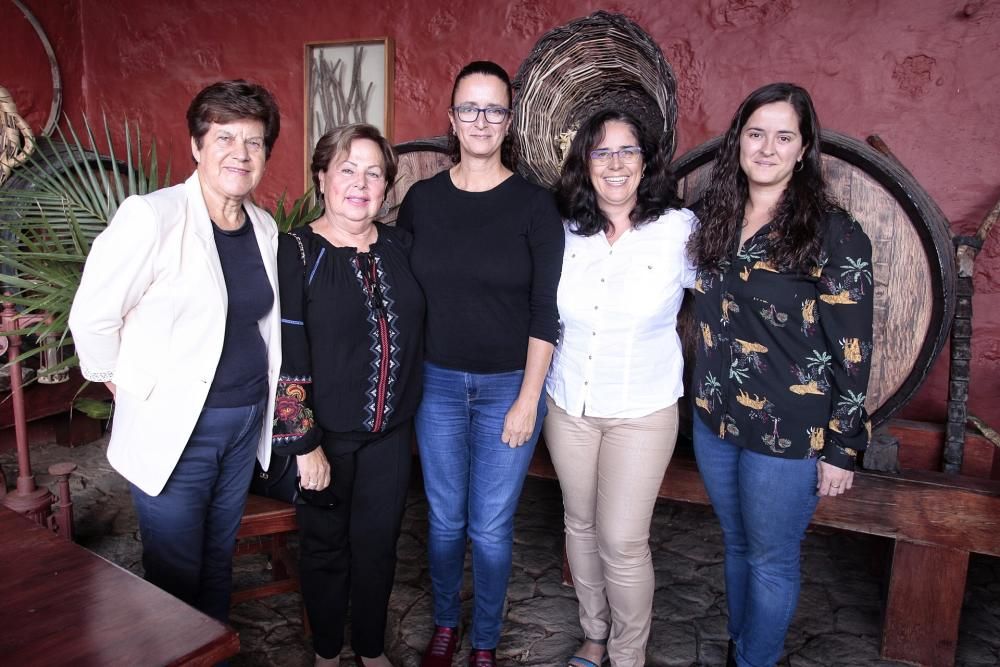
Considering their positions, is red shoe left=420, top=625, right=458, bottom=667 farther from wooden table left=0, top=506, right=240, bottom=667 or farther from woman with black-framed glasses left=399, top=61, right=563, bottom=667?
wooden table left=0, top=506, right=240, bottom=667

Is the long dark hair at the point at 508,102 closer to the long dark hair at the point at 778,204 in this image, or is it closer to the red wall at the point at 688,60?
the long dark hair at the point at 778,204

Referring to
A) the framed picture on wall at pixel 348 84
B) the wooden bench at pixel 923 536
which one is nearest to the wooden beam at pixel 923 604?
the wooden bench at pixel 923 536

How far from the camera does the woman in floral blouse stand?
1650 mm

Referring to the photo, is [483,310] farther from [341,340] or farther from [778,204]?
[778,204]

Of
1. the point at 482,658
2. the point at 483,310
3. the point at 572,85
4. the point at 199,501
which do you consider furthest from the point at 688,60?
the point at 199,501

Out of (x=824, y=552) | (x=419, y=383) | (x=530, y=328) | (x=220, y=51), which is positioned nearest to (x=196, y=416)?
(x=419, y=383)

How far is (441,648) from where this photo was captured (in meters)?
2.12

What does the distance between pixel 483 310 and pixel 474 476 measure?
0.47 meters

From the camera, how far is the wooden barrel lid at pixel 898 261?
1.98 m

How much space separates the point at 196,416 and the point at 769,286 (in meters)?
1.32

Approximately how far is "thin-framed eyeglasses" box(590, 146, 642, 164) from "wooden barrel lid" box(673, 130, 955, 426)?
555mm

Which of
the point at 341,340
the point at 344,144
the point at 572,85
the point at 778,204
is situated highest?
the point at 572,85

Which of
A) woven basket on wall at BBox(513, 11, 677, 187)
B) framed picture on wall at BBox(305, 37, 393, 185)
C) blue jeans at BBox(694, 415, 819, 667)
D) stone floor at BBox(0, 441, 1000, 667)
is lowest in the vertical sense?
stone floor at BBox(0, 441, 1000, 667)

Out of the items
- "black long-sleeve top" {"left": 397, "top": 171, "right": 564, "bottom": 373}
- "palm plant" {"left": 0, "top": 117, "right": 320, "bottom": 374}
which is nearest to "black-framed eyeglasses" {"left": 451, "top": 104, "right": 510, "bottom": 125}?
"black long-sleeve top" {"left": 397, "top": 171, "right": 564, "bottom": 373}
